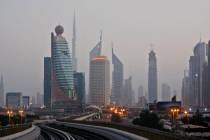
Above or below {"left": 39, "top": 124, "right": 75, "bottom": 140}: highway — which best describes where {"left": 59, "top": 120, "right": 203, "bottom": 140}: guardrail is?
above

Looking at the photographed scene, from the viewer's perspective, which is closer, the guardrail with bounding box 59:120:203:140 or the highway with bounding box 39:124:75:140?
the guardrail with bounding box 59:120:203:140

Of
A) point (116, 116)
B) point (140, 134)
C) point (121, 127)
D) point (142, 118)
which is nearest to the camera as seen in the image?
point (140, 134)

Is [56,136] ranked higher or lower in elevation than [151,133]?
lower

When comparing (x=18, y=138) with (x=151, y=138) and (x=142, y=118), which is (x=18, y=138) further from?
(x=142, y=118)

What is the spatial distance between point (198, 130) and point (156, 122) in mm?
55103

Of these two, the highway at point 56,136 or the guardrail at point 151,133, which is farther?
the highway at point 56,136

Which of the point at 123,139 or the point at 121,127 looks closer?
the point at 123,139

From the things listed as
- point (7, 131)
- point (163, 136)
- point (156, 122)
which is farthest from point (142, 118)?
point (163, 136)

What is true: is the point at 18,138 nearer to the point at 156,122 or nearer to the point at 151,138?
the point at 151,138

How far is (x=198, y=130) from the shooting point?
223ft

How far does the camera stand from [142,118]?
132 meters

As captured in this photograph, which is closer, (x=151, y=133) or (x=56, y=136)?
(x=151, y=133)

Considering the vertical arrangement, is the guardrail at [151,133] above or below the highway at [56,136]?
above

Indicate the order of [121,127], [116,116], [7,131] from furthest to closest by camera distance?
[116,116] → [121,127] → [7,131]
